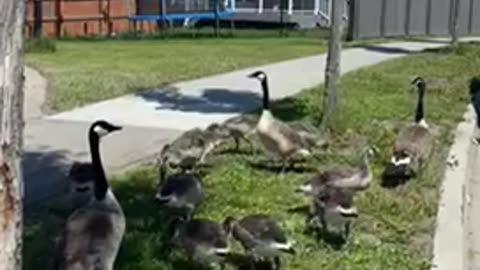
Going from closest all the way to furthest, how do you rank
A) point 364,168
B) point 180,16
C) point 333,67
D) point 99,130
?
point 99,130 < point 364,168 < point 333,67 < point 180,16

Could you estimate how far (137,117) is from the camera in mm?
13477

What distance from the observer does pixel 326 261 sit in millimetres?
6934

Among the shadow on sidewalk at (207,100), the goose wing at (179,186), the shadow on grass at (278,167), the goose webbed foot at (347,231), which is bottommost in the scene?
the shadow on sidewalk at (207,100)

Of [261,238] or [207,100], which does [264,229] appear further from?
[207,100]

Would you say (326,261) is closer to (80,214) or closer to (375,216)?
(375,216)

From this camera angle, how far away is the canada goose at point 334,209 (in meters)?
7.03

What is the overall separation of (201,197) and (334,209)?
41.7 inches

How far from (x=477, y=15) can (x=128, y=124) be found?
2499 cm

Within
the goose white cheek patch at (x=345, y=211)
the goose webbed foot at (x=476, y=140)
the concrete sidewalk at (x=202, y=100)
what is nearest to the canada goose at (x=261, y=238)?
the goose white cheek patch at (x=345, y=211)

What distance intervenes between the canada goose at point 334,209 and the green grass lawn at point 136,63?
742cm

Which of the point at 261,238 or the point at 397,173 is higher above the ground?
the point at 261,238

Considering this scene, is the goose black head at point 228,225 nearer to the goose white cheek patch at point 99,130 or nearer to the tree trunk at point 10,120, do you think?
the goose white cheek patch at point 99,130

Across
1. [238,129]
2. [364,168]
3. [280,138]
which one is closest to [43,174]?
[238,129]

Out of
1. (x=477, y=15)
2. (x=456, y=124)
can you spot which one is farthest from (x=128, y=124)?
(x=477, y=15)
